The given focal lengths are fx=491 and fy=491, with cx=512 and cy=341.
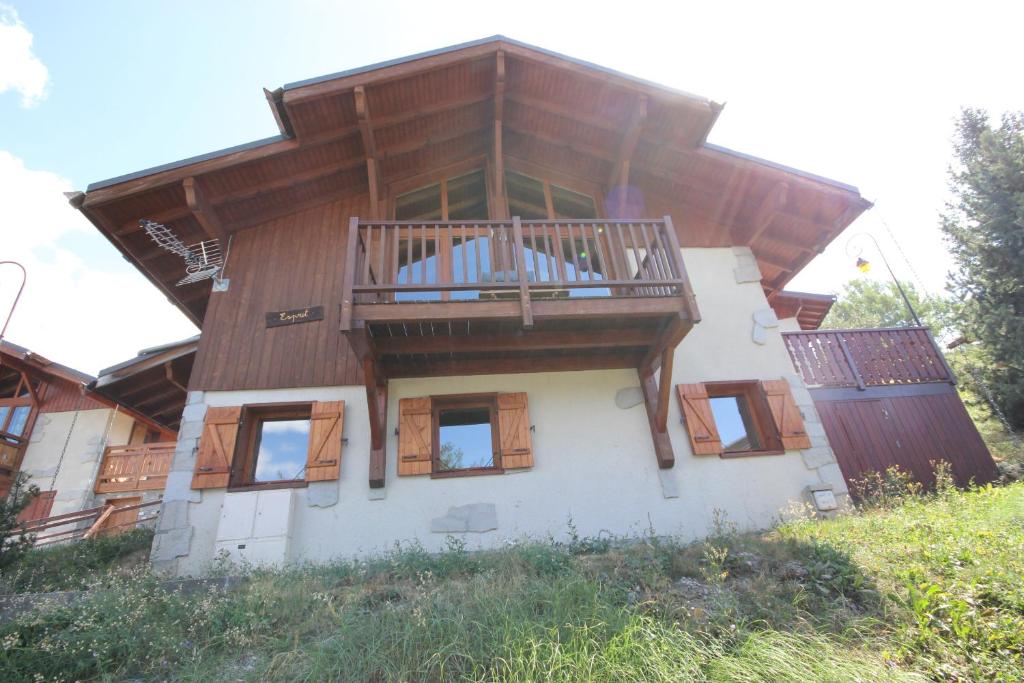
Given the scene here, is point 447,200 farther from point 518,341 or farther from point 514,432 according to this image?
point 514,432

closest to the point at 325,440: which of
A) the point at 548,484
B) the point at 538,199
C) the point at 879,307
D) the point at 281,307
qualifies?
the point at 281,307

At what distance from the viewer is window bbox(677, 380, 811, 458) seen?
6.58 m

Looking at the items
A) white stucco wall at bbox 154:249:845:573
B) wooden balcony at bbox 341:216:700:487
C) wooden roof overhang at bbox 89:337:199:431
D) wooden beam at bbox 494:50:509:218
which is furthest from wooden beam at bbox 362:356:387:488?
wooden roof overhang at bbox 89:337:199:431

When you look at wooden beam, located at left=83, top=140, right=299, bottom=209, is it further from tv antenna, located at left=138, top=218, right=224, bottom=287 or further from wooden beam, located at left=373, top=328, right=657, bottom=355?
wooden beam, located at left=373, top=328, right=657, bottom=355

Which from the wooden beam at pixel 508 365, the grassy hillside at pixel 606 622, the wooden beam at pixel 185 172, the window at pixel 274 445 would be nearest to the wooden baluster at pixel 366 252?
the wooden beam at pixel 508 365

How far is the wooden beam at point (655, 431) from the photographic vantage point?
248 inches

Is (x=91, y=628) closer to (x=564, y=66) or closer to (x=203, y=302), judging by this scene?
(x=203, y=302)

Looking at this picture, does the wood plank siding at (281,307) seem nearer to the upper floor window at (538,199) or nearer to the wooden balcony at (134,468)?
the upper floor window at (538,199)

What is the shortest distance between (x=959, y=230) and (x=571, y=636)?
13800 mm

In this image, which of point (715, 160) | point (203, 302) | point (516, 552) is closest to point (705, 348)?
point (715, 160)

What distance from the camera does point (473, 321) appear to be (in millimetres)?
5688

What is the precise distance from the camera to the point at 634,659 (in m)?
2.76

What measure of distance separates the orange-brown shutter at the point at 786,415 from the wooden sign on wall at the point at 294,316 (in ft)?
21.2

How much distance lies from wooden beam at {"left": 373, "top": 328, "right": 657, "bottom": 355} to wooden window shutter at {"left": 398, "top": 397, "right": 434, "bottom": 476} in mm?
834
